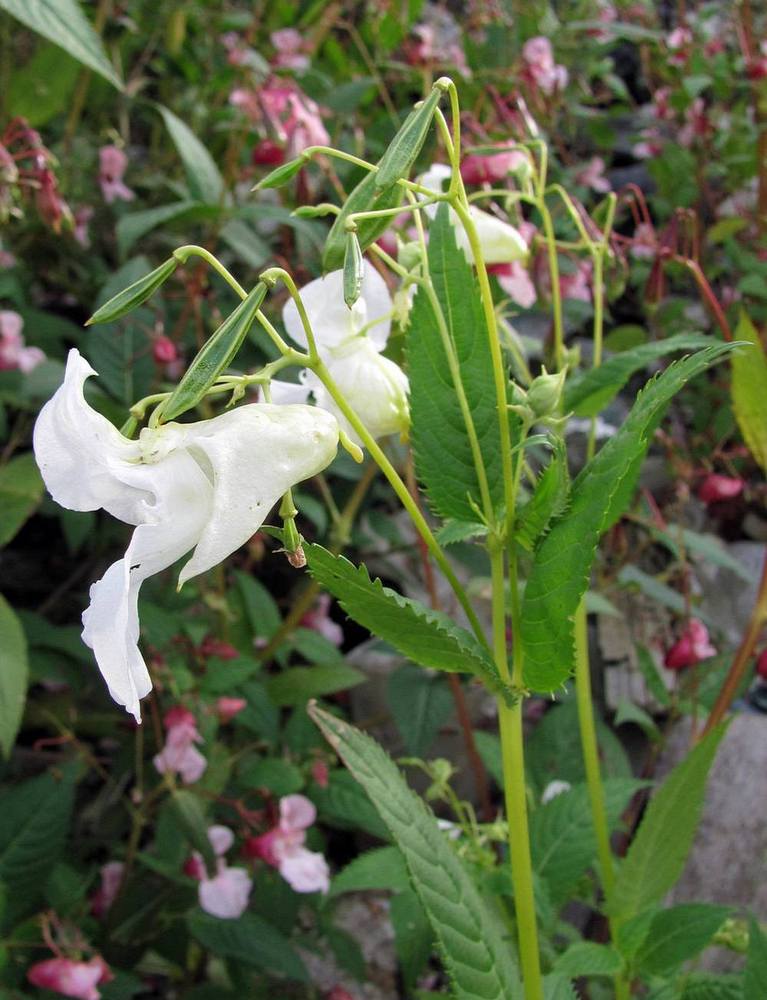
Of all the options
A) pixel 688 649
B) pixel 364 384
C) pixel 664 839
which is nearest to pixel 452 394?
pixel 364 384

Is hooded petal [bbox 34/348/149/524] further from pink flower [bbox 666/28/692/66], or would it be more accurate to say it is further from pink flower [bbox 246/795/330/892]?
pink flower [bbox 666/28/692/66]

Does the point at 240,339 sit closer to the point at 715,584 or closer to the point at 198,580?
the point at 198,580

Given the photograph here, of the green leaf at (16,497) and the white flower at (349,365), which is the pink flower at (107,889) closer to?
the green leaf at (16,497)

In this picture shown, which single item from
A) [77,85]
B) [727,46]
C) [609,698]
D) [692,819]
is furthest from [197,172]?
[727,46]

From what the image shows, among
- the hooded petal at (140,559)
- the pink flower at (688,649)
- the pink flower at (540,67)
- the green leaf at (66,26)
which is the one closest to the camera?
the hooded petal at (140,559)

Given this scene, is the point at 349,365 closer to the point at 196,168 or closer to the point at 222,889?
the point at 222,889

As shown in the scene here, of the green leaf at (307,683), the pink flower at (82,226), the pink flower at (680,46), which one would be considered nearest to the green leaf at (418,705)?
the green leaf at (307,683)
